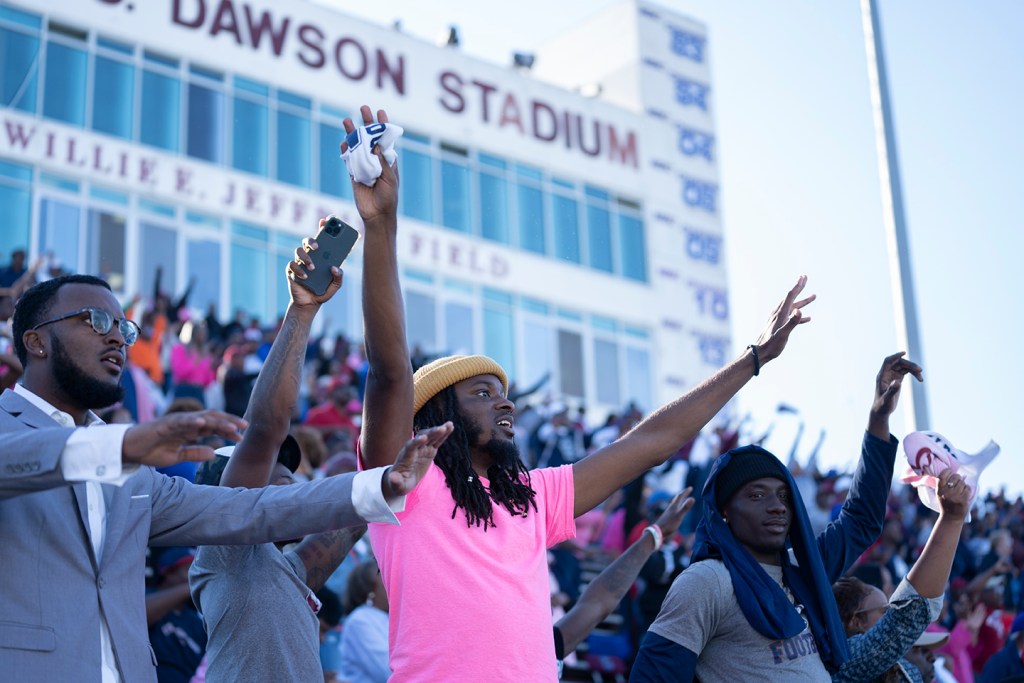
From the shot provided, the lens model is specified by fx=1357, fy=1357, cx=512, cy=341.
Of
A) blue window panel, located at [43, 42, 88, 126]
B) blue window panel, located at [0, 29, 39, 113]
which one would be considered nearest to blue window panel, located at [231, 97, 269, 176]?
blue window panel, located at [43, 42, 88, 126]

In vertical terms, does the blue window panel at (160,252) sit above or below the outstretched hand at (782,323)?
above

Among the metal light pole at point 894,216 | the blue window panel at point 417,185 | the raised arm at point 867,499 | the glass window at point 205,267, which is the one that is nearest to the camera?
the raised arm at point 867,499

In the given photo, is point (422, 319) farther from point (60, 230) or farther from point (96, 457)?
point (96, 457)

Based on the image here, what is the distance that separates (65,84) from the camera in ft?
69.7

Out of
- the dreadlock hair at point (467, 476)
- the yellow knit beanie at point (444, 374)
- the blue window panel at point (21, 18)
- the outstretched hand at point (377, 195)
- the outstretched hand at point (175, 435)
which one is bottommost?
the outstretched hand at point (175, 435)

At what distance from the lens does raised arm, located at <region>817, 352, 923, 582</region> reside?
4.74 m

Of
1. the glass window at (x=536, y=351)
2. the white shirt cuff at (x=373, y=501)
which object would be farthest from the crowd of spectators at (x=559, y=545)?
the glass window at (x=536, y=351)

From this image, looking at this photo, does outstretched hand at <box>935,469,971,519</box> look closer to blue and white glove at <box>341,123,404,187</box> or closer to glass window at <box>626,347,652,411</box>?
blue and white glove at <box>341,123,404,187</box>

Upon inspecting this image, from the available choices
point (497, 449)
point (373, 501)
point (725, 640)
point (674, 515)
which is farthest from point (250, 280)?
point (373, 501)

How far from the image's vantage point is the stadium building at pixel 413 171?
21.4 metres

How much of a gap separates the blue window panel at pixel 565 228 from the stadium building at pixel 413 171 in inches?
2.3

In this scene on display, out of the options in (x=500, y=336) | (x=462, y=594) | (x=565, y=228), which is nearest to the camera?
(x=462, y=594)

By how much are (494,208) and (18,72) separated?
378 inches

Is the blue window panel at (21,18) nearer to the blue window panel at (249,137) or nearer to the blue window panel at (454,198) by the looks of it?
the blue window panel at (249,137)
